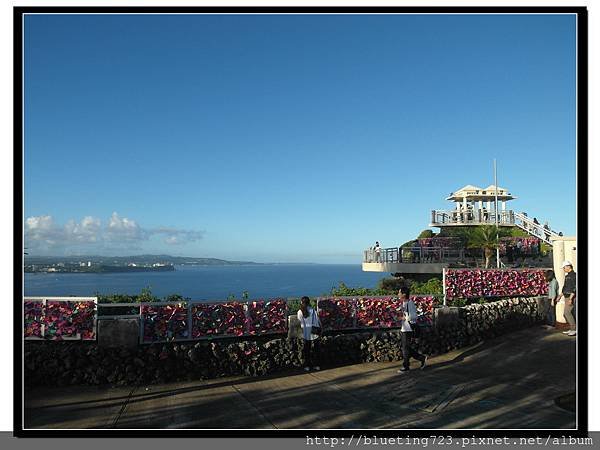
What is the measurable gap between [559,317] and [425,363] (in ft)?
15.0

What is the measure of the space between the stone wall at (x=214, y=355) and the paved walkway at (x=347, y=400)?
259 mm

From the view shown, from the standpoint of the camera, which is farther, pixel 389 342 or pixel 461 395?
pixel 389 342

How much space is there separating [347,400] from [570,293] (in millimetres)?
Result: 5891

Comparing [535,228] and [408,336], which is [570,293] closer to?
[408,336]

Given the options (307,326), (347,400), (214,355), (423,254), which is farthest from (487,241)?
(347,400)

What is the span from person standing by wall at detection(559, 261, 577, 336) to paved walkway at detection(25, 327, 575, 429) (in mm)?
1358

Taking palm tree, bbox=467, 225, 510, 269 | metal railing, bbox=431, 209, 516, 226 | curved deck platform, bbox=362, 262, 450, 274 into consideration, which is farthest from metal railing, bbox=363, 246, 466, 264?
metal railing, bbox=431, 209, 516, 226

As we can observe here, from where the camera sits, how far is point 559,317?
452 inches

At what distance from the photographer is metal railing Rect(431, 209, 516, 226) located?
30.6 meters

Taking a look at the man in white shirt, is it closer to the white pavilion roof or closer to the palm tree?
the palm tree

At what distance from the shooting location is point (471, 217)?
31.9 m

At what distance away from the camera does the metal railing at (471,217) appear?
3056 centimetres

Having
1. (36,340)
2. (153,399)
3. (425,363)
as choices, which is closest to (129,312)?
(36,340)

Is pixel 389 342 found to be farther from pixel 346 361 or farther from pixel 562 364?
pixel 562 364
